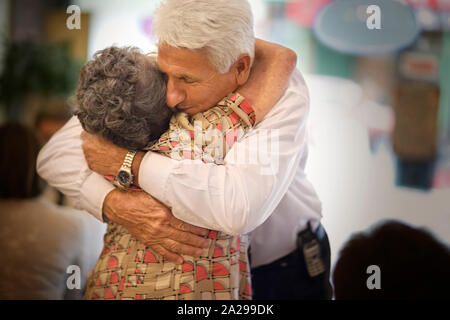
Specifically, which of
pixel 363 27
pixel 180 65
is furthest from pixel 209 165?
pixel 363 27

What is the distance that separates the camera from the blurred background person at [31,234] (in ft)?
5.89

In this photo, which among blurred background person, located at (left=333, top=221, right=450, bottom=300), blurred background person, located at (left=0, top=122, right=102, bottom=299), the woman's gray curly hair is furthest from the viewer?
blurred background person, located at (left=0, top=122, right=102, bottom=299)

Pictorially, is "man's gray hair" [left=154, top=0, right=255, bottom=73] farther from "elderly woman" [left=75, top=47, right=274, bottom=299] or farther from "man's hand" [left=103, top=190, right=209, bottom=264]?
"man's hand" [left=103, top=190, right=209, bottom=264]

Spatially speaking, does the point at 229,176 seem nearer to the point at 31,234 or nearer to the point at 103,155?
the point at 103,155

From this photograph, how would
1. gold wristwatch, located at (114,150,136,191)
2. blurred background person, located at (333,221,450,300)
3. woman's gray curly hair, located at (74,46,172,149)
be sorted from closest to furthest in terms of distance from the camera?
woman's gray curly hair, located at (74,46,172,149)
gold wristwatch, located at (114,150,136,191)
blurred background person, located at (333,221,450,300)

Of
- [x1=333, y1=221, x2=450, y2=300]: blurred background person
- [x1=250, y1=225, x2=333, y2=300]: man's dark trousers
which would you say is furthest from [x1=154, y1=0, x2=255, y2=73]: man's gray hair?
[x1=333, y1=221, x2=450, y2=300]: blurred background person

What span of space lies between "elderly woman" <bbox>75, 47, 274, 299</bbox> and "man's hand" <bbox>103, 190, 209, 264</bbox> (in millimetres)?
33

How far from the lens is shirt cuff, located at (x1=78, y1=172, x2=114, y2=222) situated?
1522 millimetres

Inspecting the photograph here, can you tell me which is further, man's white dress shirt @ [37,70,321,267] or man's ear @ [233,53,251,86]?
man's ear @ [233,53,251,86]

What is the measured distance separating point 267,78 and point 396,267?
939mm

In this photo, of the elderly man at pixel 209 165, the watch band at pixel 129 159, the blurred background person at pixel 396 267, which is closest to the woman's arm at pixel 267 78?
the elderly man at pixel 209 165

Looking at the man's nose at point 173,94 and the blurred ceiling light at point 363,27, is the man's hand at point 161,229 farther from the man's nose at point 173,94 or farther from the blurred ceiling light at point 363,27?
the blurred ceiling light at point 363,27

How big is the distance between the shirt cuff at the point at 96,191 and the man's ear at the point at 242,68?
60cm
